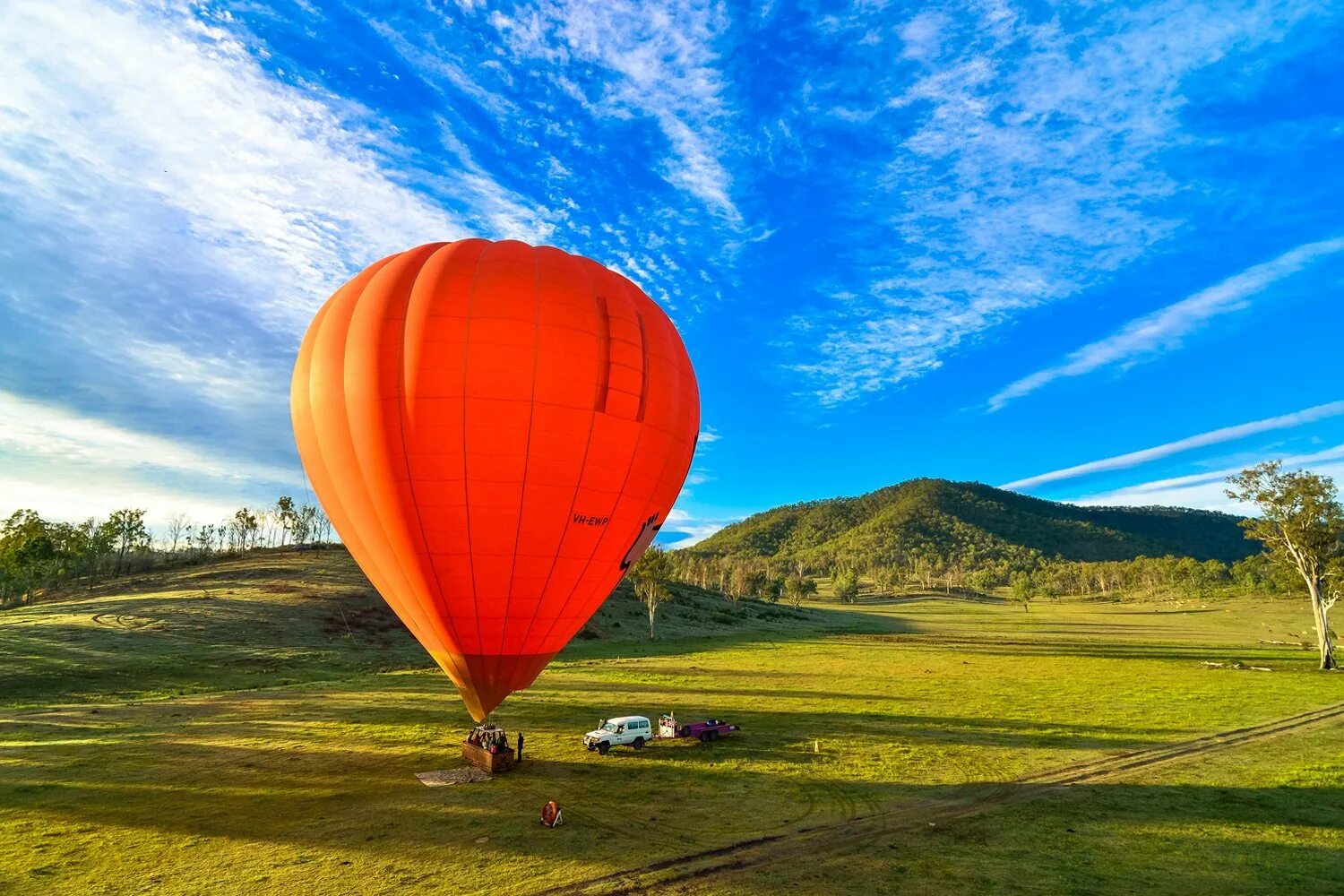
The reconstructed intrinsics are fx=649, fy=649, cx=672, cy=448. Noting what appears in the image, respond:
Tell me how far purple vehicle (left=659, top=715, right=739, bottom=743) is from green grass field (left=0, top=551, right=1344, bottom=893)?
2.02 feet

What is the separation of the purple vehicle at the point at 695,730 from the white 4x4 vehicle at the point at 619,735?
0.95 metres

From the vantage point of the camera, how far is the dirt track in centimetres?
1270

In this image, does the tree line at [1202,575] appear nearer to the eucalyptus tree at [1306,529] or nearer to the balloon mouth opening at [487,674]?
the eucalyptus tree at [1306,529]

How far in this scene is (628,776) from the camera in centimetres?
2000

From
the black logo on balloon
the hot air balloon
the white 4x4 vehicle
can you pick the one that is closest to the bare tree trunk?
the white 4x4 vehicle

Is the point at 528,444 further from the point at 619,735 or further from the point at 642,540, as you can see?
the point at 619,735

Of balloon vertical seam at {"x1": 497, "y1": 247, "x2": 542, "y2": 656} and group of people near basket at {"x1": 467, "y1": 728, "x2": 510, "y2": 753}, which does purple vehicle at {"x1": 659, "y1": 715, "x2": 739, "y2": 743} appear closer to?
group of people near basket at {"x1": 467, "y1": 728, "x2": 510, "y2": 753}

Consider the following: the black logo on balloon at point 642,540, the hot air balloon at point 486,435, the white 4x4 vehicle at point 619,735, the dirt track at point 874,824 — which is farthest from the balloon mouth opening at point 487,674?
the dirt track at point 874,824

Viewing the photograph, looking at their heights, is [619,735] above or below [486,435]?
below

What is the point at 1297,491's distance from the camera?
4688 cm

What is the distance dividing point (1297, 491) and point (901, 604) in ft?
350

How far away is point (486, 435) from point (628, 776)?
456 inches

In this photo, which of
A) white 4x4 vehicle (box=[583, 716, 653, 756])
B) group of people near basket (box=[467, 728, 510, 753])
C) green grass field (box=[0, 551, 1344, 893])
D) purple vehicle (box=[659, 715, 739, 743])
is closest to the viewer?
green grass field (box=[0, 551, 1344, 893])

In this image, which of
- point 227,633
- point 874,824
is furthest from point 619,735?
point 227,633
